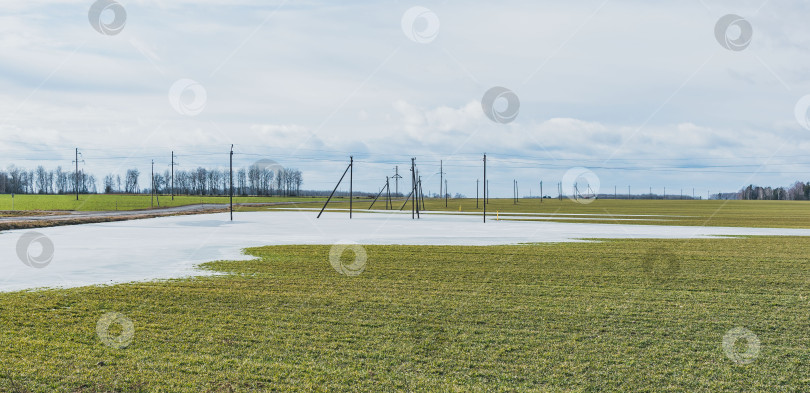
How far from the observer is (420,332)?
8406 mm

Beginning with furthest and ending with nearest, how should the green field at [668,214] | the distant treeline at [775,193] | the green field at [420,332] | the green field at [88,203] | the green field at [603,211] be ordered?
the distant treeline at [775,193] → the green field at [88,203] → the green field at [603,211] → the green field at [668,214] → the green field at [420,332]

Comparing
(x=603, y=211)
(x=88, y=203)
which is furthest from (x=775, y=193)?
(x=88, y=203)

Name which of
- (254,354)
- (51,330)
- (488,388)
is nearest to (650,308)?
(488,388)

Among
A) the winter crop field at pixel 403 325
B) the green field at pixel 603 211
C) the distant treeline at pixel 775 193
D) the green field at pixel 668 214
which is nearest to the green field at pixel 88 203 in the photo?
the green field at pixel 603 211

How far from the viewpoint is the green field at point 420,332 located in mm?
6426

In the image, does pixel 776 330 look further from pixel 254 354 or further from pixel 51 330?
pixel 51 330

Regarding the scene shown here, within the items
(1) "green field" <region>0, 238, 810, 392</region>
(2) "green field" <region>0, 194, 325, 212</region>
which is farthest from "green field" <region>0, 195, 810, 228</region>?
(1) "green field" <region>0, 238, 810, 392</region>

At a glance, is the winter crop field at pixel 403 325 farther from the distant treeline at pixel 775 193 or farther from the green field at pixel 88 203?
the distant treeline at pixel 775 193

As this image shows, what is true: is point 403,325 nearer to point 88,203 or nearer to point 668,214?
point 668,214

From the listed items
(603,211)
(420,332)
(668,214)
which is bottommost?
(668,214)

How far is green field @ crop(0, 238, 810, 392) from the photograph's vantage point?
253 inches

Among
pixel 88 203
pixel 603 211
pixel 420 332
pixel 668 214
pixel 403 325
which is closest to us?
pixel 420 332

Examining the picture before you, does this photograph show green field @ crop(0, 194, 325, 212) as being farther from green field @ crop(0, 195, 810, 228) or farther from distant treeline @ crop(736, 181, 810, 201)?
distant treeline @ crop(736, 181, 810, 201)

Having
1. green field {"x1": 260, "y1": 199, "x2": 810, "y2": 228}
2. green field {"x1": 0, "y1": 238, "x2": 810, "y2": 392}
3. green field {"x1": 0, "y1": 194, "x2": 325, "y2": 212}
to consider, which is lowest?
green field {"x1": 260, "y1": 199, "x2": 810, "y2": 228}
